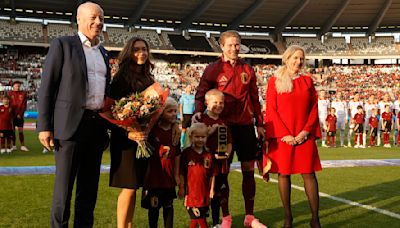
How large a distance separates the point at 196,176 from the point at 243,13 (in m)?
47.7

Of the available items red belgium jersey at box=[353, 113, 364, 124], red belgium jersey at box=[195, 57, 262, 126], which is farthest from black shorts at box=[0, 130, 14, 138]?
red belgium jersey at box=[353, 113, 364, 124]

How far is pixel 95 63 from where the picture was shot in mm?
3906

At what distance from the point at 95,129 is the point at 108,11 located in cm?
4475

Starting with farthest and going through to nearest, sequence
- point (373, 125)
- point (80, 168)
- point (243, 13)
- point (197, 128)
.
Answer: point (243, 13)
point (373, 125)
point (197, 128)
point (80, 168)

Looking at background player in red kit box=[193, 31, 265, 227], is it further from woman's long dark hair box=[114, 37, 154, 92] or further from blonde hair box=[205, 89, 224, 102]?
woman's long dark hair box=[114, 37, 154, 92]

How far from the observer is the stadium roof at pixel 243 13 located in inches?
1779

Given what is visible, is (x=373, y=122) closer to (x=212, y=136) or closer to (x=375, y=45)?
(x=212, y=136)

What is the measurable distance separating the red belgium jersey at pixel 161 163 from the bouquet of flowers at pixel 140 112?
23cm

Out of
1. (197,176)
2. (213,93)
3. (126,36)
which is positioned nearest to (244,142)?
(213,93)

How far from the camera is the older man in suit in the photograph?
364 centimetres

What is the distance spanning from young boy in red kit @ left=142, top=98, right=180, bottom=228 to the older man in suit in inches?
24.0

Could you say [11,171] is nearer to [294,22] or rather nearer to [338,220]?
[338,220]

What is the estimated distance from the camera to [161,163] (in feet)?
13.9

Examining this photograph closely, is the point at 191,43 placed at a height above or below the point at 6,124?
above
